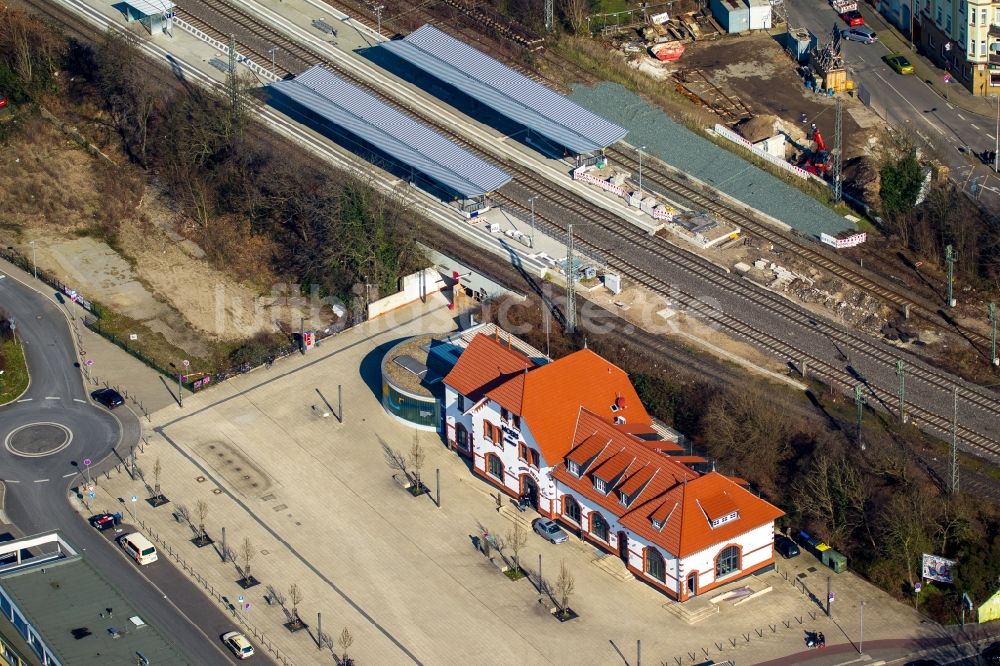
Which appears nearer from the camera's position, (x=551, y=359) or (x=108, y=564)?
(x=108, y=564)

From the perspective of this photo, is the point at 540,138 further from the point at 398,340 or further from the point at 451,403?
the point at 451,403

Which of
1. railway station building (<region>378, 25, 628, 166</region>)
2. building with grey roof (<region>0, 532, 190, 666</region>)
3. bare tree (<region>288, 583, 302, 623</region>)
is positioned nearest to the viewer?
building with grey roof (<region>0, 532, 190, 666</region>)

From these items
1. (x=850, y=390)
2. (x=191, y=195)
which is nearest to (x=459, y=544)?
(x=850, y=390)

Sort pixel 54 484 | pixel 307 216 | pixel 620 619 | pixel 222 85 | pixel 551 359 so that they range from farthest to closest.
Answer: pixel 222 85, pixel 307 216, pixel 551 359, pixel 54 484, pixel 620 619

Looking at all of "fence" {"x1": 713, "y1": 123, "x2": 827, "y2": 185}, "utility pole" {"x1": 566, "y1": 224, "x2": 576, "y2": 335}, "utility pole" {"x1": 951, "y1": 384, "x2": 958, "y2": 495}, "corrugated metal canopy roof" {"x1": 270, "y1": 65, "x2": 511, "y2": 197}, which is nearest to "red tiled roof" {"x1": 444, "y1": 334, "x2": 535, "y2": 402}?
"utility pole" {"x1": 566, "y1": 224, "x2": 576, "y2": 335}

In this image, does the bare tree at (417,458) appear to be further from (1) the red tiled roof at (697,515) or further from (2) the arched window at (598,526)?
(1) the red tiled roof at (697,515)

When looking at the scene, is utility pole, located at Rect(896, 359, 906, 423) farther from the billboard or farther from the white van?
the white van

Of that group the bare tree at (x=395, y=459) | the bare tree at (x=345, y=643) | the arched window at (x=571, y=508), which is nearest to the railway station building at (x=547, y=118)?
the bare tree at (x=395, y=459)
